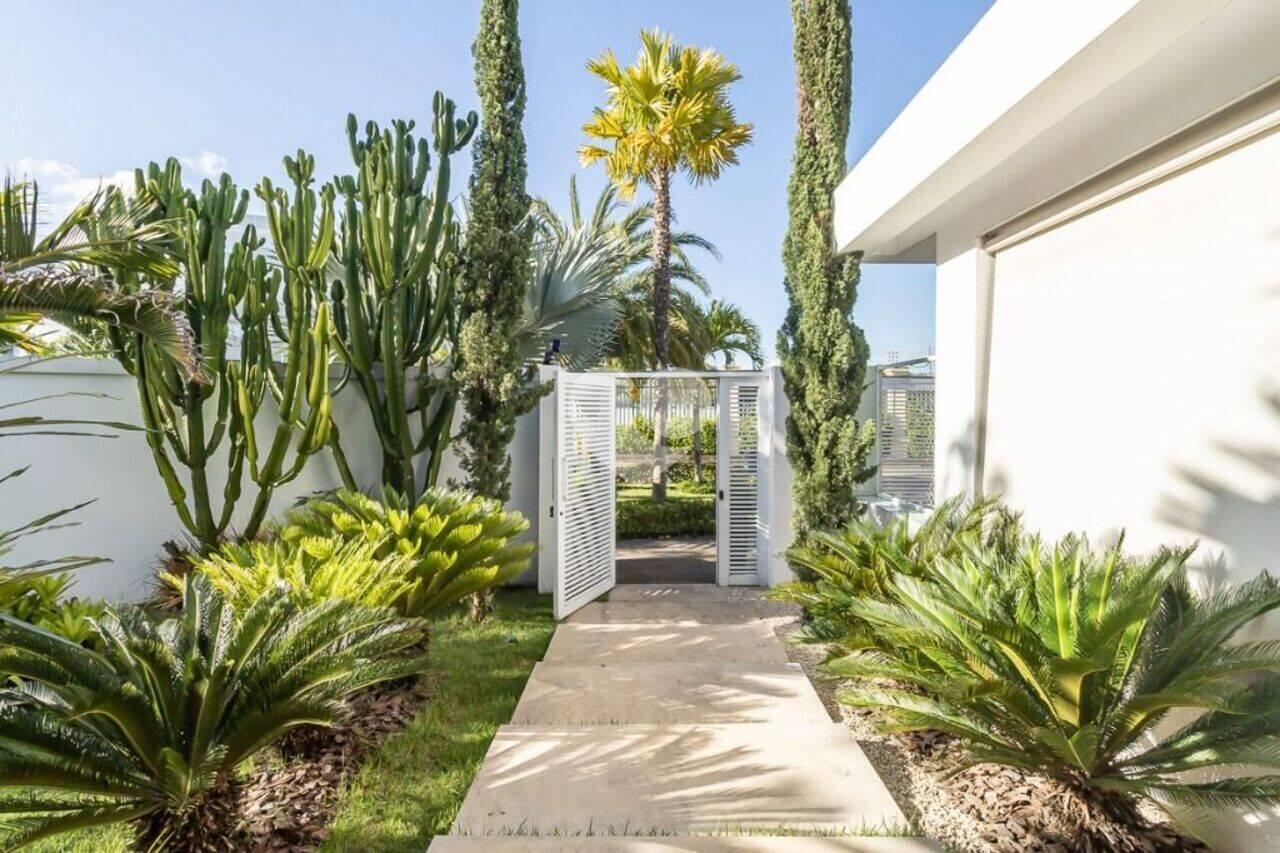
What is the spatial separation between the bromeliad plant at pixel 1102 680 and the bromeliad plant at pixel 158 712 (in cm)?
260

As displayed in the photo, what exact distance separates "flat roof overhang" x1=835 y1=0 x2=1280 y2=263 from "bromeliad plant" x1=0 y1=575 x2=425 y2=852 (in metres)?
4.09

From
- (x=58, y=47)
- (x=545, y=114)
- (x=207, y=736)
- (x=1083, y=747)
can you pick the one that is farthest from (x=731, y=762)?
(x=58, y=47)

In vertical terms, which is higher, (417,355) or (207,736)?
(417,355)

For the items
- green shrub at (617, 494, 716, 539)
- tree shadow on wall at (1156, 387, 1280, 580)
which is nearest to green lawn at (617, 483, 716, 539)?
green shrub at (617, 494, 716, 539)

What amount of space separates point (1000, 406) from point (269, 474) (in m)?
6.40

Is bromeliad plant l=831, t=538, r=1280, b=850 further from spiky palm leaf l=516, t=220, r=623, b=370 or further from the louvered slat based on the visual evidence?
spiky palm leaf l=516, t=220, r=623, b=370

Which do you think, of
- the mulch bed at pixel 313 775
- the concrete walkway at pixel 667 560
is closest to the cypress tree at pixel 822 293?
the concrete walkway at pixel 667 560

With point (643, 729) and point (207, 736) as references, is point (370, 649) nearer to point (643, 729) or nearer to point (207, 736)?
point (207, 736)

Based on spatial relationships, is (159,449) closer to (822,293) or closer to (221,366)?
(221,366)

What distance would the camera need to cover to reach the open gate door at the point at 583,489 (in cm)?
682

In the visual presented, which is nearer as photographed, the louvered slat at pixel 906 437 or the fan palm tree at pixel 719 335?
the louvered slat at pixel 906 437

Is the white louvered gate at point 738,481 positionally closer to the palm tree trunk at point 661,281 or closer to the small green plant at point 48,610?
the palm tree trunk at point 661,281

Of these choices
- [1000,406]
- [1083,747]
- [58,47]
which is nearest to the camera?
[1083,747]

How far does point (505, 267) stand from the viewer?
7035 mm
